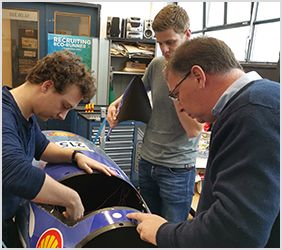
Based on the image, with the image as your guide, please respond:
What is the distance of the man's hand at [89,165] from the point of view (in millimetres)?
1329

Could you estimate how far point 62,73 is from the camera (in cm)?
122

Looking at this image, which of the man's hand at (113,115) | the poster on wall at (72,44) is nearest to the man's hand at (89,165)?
the man's hand at (113,115)

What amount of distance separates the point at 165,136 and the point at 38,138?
0.59 metres

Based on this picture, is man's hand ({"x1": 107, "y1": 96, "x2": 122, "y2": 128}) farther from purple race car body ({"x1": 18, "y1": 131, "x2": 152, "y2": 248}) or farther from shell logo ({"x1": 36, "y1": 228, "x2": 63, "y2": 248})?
shell logo ({"x1": 36, "y1": 228, "x2": 63, "y2": 248})

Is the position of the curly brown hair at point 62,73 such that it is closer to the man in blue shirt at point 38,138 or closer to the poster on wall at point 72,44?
the man in blue shirt at point 38,138

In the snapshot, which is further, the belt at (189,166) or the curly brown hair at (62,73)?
the belt at (189,166)

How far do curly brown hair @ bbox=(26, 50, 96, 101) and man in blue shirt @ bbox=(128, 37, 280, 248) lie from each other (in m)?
0.58

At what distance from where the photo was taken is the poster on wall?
371 cm

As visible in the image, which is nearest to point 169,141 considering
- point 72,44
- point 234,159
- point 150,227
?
point 150,227

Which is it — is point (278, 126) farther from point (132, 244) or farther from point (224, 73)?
point (132, 244)

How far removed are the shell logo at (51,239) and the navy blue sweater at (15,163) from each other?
163mm

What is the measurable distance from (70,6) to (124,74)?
1095 millimetres

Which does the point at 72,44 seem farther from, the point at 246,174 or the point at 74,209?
the point at 246,174

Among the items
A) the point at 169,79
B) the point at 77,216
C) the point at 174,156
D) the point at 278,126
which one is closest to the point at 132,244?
the point at 77,216
